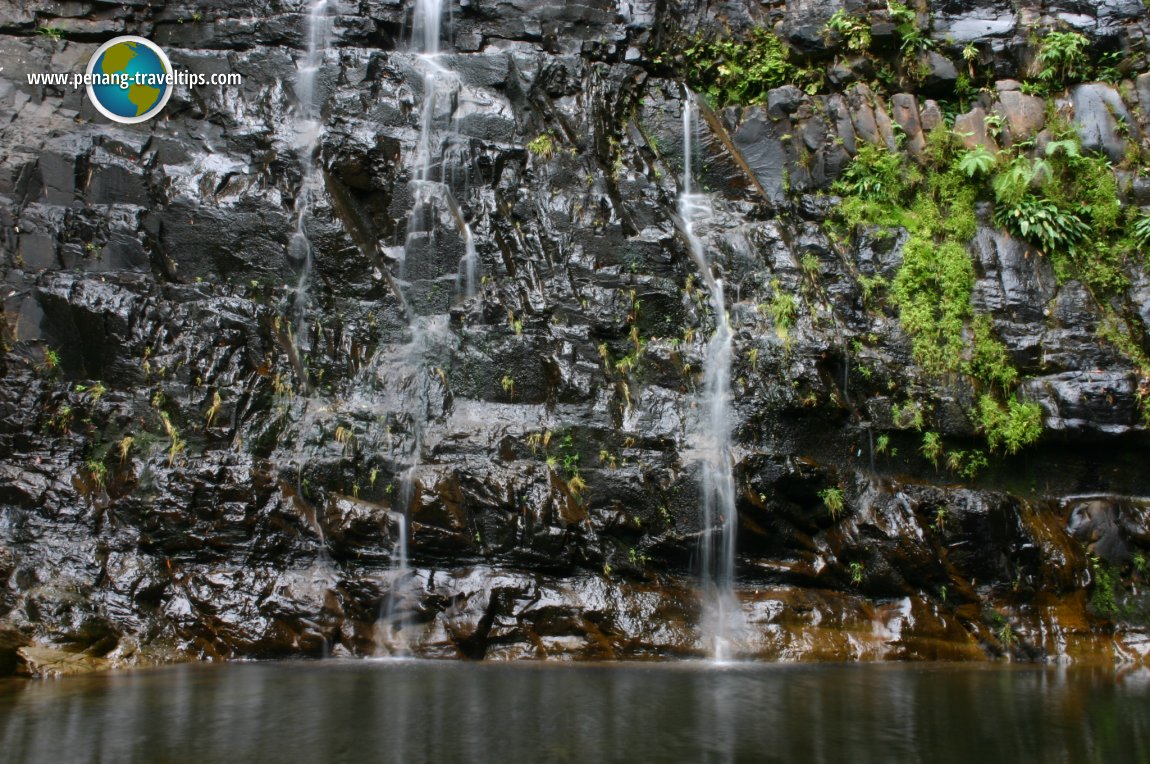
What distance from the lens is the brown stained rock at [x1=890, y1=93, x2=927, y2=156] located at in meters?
12.3

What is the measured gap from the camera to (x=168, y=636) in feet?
28.6

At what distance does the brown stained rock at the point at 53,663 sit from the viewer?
776cm

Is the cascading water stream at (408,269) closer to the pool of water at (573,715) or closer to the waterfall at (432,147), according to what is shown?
the waterfall at (432,147)

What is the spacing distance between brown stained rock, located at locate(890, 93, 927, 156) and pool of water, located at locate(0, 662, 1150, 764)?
310 inches

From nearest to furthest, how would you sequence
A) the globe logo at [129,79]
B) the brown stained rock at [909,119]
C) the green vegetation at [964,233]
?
1. the green vegetation at [964,233]
2. the globe logo at [129,79]
3. the brown stained rock at [909,119]

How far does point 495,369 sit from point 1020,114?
907cm

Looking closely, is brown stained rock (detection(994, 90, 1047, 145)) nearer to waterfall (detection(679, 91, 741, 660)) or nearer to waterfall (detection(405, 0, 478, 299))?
waterfall (detection(679, 91, 741, 660))

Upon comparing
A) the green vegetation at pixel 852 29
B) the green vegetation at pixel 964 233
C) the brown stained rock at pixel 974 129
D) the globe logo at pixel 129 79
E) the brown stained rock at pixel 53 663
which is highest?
the green vegetation at pixel 852 29

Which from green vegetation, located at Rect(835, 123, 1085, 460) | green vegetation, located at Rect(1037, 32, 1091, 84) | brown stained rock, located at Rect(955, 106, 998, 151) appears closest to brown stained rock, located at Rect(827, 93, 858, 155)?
green vegetation, located at Rect(835, 123, 1085, 460)

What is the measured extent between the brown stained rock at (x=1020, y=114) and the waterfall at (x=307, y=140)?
34.5ft

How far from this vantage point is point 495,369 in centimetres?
1051
